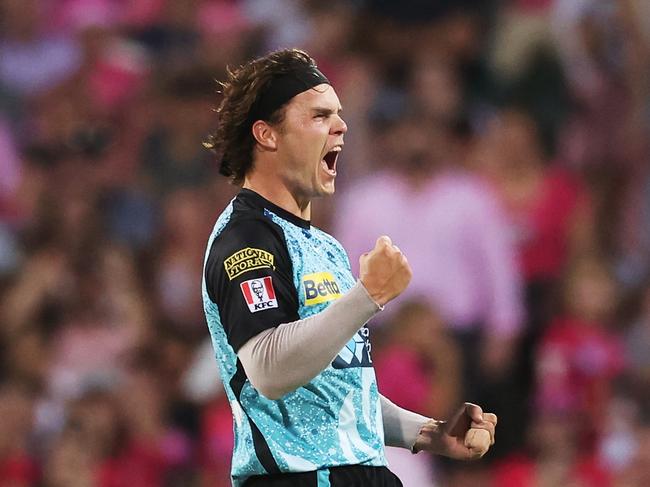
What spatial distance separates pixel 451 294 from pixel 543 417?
3.04 ft

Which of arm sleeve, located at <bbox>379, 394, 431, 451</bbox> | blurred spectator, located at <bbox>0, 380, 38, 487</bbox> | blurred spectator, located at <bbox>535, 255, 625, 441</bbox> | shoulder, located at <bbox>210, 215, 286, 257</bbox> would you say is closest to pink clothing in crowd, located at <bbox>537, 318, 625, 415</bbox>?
blurred spectator, located at <bbox>535, 255, 625, 441</bbox>

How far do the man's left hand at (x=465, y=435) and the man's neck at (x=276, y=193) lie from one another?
72cm

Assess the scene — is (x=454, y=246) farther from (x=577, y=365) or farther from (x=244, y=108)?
(x=244, y=108)

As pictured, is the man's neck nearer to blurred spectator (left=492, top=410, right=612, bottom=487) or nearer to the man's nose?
the man's nose

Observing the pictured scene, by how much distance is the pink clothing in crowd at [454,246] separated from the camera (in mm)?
7730

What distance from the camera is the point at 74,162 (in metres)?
9.24

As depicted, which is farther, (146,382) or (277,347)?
(146,382)

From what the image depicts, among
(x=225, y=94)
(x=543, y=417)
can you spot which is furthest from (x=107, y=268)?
(x=225, y=94)

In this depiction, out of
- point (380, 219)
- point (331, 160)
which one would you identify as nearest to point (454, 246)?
point (380, 219)

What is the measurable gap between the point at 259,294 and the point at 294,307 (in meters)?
0.13

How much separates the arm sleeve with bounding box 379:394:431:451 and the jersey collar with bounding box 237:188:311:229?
0.63 meters

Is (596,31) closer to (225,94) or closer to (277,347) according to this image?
(225,94)

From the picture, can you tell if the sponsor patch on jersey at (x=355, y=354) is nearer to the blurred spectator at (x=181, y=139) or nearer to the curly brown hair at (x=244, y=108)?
the curly brown hair at (x=244, y=108)

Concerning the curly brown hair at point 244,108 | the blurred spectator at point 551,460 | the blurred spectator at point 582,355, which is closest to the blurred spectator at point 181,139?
the blurred spectator at point 582,355
